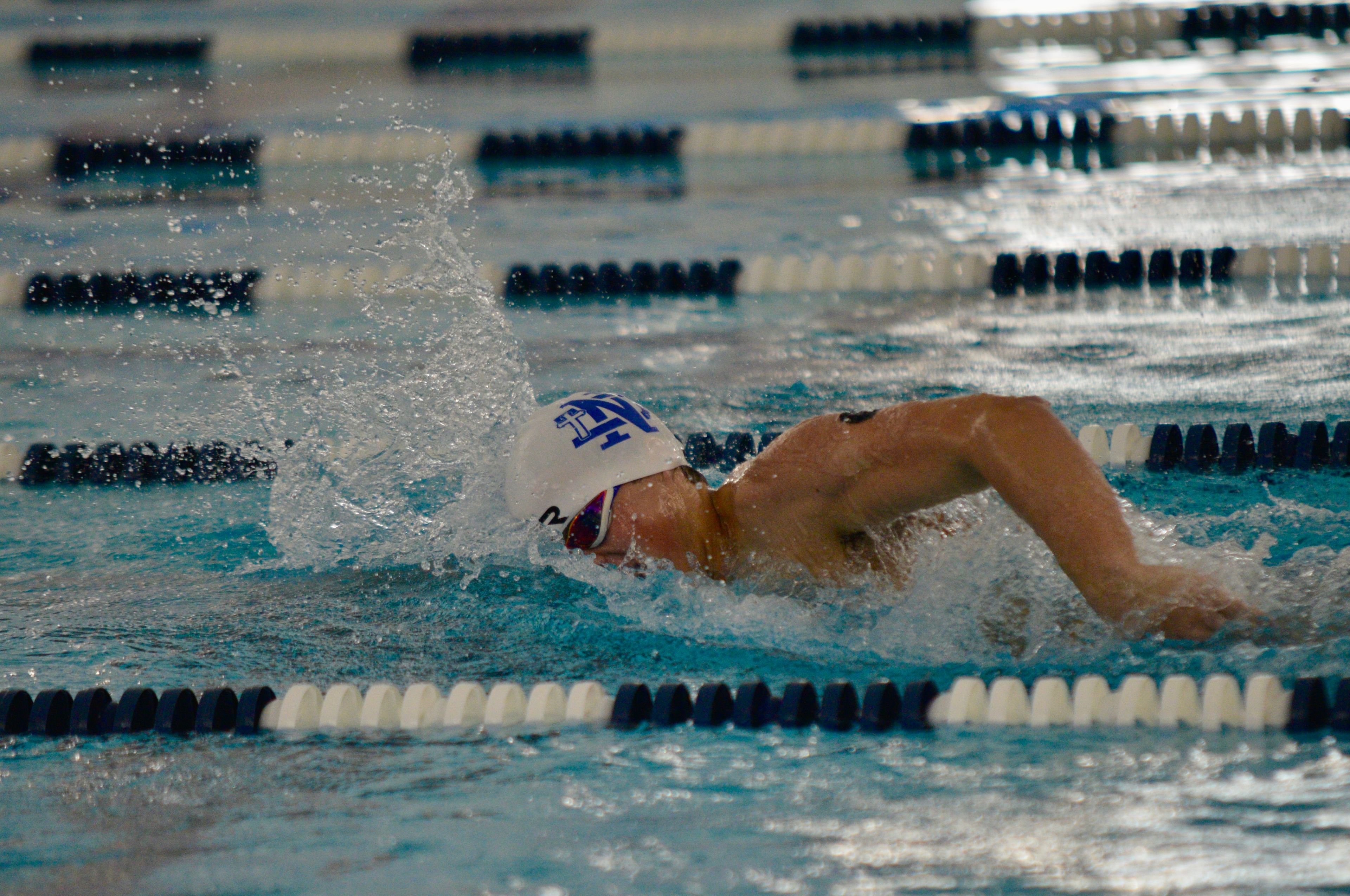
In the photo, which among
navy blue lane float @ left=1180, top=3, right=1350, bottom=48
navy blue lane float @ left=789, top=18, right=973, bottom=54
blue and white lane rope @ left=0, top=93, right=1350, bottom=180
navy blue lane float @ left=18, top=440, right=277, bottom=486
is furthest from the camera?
navy blue lane float @ left=789, top=18, right=973, bottom=54

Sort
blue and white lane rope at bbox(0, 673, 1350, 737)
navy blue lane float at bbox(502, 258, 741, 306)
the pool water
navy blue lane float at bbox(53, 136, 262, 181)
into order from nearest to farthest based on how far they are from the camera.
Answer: the pool water < blue and white lane rope at bbox(0, 673, 1350, 737) < navy blue lane float at bbox(502, 258, 741, 306) < navy blue lane float at bbox(53, 136, 262, 181)

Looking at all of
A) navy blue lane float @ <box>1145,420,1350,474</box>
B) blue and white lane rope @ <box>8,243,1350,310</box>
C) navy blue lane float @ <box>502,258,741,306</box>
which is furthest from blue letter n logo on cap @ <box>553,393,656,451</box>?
navy blue lane float @ <box>502,258,741,306</box>

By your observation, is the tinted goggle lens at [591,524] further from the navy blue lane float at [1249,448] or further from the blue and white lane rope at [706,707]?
the navy blue lane float at [1249,448]

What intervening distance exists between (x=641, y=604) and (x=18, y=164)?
561 cm

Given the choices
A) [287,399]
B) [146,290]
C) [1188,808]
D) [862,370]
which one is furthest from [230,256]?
[1188,808]

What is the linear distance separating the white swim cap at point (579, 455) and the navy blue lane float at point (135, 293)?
2932mm

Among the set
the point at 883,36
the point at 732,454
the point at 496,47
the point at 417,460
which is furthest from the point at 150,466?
the point at 883,36

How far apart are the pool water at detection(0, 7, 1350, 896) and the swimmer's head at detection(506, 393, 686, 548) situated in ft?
0.47

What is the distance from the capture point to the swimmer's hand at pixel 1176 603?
2.20 meters

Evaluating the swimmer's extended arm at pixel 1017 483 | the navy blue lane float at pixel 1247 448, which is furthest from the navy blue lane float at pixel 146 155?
the swimmer's extended arm at pixel 1017 483

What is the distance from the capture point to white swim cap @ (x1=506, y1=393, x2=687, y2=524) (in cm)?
273

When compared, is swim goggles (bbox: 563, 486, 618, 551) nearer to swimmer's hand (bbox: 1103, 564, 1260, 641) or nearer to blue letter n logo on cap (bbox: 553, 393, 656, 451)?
blue letter n logo on cap (bbox: 553, 393, 656, 451)

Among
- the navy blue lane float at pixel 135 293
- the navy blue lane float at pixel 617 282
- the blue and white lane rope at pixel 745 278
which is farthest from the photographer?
the navy blue lane float at pixel 135 293

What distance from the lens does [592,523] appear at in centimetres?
273
